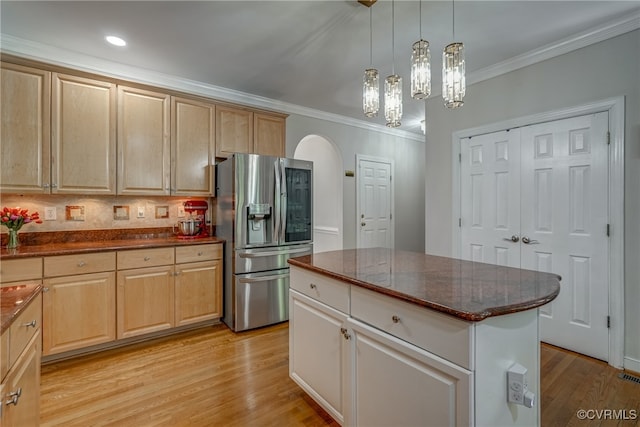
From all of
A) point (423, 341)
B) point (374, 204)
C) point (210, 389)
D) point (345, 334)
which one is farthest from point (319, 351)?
point (374, 204)

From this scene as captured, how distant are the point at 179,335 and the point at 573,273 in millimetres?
3603

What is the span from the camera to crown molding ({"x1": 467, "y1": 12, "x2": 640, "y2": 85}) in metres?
2.28

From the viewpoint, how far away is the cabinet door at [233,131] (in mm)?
3410

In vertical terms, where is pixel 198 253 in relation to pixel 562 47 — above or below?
below

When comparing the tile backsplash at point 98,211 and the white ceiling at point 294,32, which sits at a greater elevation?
the white ceiling at point 294,32

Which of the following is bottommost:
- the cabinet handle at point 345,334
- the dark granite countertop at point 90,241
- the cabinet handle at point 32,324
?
the cabinet handle at point 345,334

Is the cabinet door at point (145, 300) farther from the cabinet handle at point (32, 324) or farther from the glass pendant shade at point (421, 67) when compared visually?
the glass pendant shade at point (421, 67)

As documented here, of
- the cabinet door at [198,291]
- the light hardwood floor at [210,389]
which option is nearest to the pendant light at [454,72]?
the light hardwood floor at [210,389]

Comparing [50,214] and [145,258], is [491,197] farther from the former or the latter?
[50,214]

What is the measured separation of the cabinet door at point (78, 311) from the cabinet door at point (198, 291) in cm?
54

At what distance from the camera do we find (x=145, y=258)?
2.78 m

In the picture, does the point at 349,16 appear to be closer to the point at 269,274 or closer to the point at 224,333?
the point at 269,274

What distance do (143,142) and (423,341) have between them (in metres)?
3.01

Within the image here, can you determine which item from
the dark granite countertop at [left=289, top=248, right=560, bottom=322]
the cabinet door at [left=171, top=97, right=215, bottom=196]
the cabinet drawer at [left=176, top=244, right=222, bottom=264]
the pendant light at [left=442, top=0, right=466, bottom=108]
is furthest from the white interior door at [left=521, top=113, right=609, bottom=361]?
the cabinet door at [left=171, top=97, right=215, bottom=196]
